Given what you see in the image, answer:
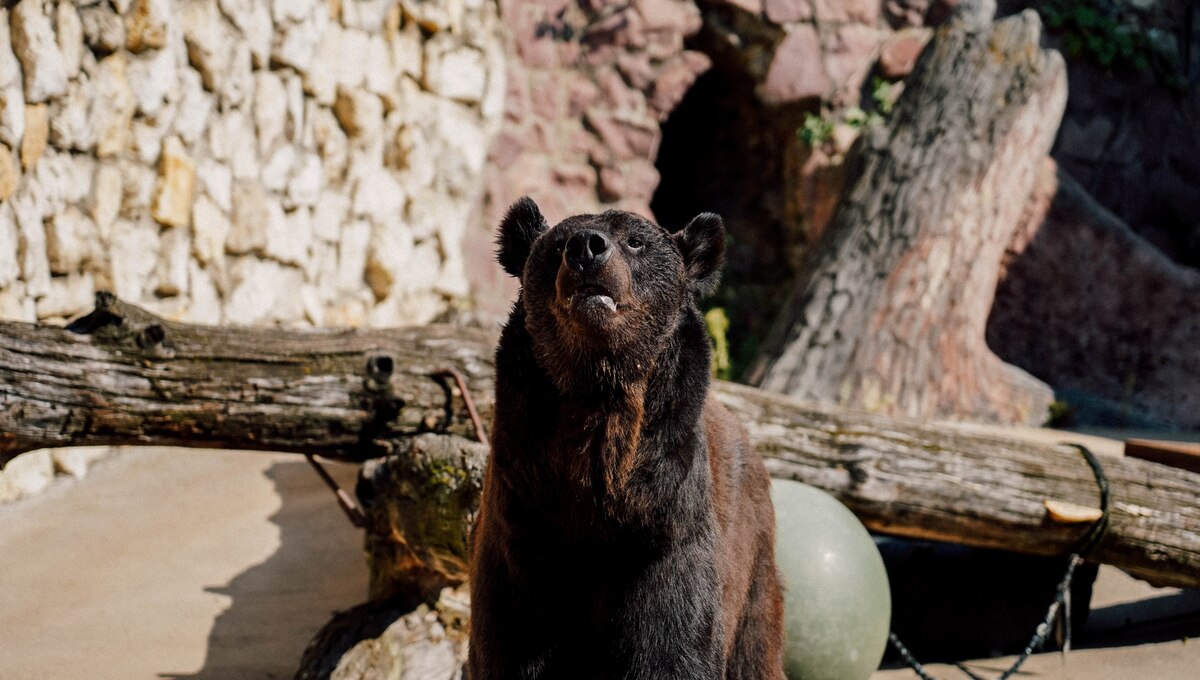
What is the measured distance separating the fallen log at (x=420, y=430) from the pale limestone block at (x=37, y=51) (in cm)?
180

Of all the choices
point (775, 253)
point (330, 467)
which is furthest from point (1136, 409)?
point (330, 467)

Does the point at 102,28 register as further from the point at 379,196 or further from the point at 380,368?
the point at 380,368

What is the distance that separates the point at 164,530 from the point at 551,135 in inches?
191

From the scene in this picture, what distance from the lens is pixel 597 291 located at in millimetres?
2352

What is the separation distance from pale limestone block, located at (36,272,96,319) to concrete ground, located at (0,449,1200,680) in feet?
2.80

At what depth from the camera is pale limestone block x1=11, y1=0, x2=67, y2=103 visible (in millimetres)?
4527

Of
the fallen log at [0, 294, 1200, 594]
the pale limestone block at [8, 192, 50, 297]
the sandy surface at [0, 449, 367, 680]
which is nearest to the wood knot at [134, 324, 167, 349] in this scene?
the fallen log at [0, 294, 1200, 594]

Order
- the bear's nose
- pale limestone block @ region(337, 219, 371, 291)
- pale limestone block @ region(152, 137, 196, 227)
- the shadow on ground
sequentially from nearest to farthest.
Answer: the bear's nose, the shadow on ground, pale limestone block @ region(152, 137, 196, 227), pale limestone block @ region(337, 219, 371, 291)

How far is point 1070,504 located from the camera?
4.19 m

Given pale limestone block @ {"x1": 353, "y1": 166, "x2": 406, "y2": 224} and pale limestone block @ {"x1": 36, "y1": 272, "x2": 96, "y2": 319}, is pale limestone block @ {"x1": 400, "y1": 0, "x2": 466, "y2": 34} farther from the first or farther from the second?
pale limestone block @ {"x1": 36, "y1": 272, "x2": 96, "y2": 319}

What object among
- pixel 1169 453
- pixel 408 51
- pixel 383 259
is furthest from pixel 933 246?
pixel 408 51

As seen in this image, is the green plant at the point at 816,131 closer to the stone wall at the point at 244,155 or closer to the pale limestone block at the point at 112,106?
the stone wall at the point at 244,155

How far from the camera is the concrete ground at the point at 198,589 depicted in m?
3.89

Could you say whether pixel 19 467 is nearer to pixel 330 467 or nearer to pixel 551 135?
pixel 330 467
